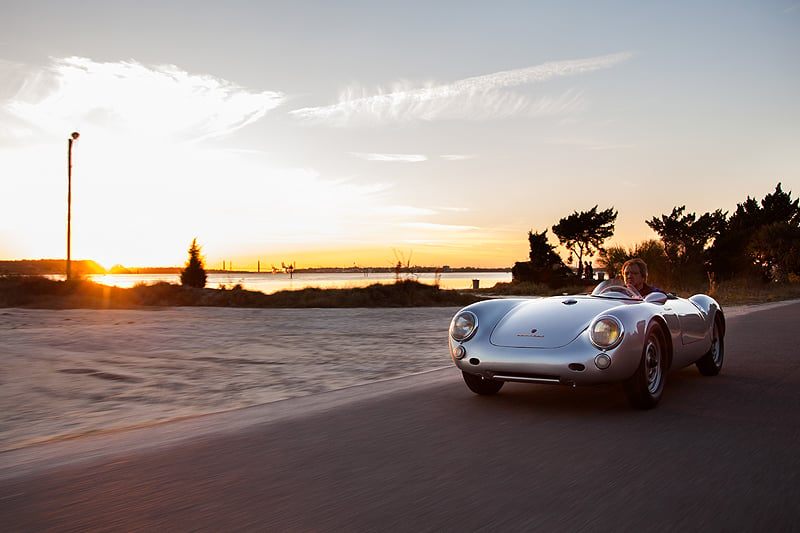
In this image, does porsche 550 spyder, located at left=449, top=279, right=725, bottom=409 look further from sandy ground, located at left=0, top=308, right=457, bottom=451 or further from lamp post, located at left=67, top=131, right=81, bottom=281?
lamp post, located at left=67, top=131, right=81, bottom=281

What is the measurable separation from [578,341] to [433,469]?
2113mm

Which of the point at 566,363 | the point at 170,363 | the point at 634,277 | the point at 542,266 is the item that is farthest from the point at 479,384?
the point at 542,266

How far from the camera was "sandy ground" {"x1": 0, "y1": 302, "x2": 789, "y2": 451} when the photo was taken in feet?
20.7

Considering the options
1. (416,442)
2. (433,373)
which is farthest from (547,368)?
(433,373)

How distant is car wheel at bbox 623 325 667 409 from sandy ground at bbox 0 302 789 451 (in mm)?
3279

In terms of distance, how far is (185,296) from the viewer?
25.0 m

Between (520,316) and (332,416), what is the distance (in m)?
1.93

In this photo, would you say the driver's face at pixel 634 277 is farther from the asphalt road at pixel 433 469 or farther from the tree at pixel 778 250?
the tree at pixel 778 250

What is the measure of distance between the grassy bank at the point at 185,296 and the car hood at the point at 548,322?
1846 centimetres

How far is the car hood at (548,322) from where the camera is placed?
19.0 ft

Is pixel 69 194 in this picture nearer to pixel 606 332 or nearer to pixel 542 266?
pixel 606 332

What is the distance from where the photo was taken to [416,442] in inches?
189

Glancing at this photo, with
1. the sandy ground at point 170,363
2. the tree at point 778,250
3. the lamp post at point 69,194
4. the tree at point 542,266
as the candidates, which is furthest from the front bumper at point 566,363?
the tree at point 778,250

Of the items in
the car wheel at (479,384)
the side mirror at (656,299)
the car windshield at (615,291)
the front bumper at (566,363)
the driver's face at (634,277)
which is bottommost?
the car wheel at (479,384)
